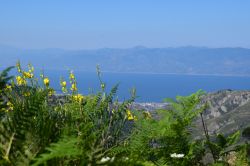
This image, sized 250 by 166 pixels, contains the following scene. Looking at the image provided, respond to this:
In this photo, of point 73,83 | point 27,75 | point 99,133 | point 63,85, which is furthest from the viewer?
point 63,85

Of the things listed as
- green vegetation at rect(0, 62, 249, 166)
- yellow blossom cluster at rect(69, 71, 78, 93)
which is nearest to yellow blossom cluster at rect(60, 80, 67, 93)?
yellow blossom cluster at rect(69, 71, 78, 93)

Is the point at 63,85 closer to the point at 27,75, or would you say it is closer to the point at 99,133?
the point at 27,75

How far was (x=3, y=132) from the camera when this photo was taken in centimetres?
159

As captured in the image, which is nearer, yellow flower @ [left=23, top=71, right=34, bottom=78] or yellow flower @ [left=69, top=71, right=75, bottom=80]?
yellow flower @ [left=23, top=71, right=34, bottom=78]

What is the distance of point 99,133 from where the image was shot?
2.96m

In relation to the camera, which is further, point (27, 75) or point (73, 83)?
point (73, 83)

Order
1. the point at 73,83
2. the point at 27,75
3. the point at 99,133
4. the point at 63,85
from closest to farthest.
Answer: the point at 99,133
the point at 27,75
the point at 73,83
the point at 63,85

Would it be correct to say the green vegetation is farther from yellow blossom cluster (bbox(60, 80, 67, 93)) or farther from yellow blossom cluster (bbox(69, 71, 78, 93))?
yellow blossom cluster (bbox(60, 80, 67, 93))

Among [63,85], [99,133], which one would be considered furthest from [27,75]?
[99,133]

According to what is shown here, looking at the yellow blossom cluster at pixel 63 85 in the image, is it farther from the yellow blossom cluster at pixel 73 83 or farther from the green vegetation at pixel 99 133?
the green vegetation at pixel 99 133

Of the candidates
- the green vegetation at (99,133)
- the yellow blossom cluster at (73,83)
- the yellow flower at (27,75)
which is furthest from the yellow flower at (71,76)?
the green vegetation at (99,133)

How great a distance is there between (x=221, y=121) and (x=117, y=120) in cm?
8723

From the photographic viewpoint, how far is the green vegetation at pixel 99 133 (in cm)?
Result: 159

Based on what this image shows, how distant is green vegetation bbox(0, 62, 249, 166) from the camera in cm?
159
